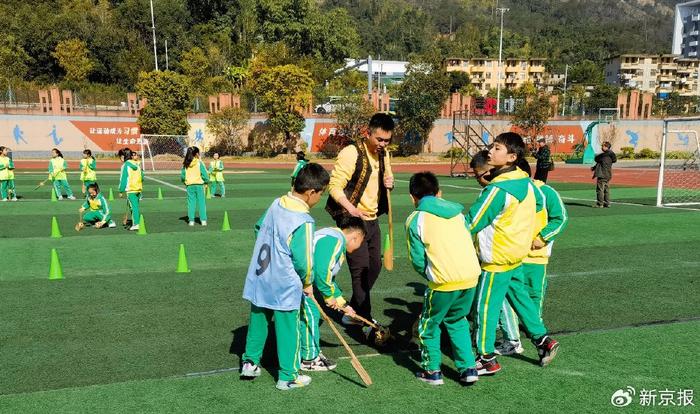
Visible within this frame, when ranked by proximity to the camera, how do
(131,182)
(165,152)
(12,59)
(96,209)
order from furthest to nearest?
(12,59) → (165,152) → (96,209) → (131,182)

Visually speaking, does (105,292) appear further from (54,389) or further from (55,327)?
(54,389)

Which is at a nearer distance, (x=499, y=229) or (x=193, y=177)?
(x=499, y=229)

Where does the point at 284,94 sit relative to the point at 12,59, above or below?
below

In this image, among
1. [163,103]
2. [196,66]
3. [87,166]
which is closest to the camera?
[87,166]

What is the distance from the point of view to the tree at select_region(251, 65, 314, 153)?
4003 cm

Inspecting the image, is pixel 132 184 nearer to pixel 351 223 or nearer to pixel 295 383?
pixel 351 223

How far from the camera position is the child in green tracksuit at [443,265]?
402 cm

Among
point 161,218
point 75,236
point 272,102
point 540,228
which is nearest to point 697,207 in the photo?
point 540,228

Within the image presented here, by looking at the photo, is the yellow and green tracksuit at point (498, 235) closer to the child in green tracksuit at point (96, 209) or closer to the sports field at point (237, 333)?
the sports field at point (237, 333)

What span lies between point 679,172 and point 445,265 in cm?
3368

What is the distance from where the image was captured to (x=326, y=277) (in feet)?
13.7

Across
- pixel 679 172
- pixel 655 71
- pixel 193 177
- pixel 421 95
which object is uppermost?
pixel 655 71

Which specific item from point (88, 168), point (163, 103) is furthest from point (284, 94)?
point (88, 168)

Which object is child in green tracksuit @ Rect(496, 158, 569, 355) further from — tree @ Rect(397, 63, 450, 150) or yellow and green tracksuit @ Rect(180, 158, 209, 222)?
tree @ Rect(397, 63, 450, 150)
